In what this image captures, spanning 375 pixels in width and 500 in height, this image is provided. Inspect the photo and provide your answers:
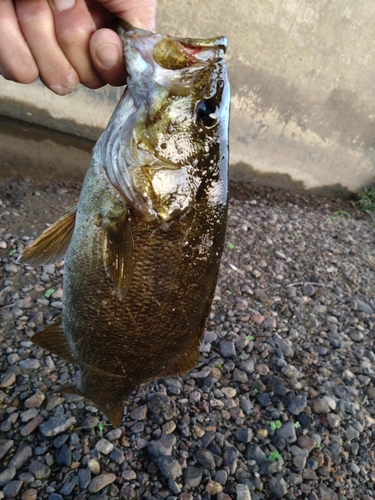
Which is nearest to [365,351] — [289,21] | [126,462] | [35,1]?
[126,462]

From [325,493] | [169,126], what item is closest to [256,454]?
[325,493]

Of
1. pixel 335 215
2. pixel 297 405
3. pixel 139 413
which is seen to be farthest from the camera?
pixel 335 215

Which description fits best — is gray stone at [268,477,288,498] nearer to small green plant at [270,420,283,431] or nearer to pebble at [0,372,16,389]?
small green plant at [270,420,283,431]

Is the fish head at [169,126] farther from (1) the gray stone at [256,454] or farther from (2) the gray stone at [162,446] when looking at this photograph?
(1) the gray stone at [256,454]

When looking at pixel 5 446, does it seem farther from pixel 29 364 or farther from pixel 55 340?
pixel 55 340

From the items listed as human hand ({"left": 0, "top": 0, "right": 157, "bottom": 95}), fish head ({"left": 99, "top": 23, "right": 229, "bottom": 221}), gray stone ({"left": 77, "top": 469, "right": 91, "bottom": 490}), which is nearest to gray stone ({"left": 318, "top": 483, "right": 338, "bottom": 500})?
gray stone ({"left": 77, "top": 469, "right": 91, "bottom": 490})

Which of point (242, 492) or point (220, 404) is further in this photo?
point (220, 404)

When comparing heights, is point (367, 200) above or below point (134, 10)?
below
